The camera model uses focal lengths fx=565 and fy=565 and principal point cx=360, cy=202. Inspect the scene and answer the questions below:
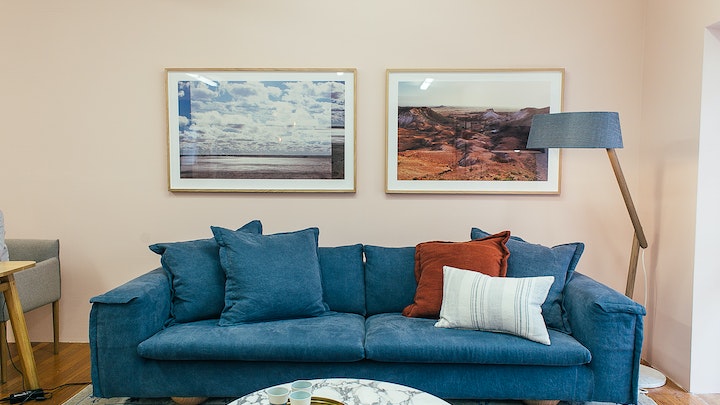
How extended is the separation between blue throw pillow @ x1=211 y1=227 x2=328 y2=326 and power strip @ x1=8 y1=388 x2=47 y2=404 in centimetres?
105

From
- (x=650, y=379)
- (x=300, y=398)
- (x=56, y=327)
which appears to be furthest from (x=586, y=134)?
(x=56, y=327)

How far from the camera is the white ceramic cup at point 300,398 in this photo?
5.90 feet

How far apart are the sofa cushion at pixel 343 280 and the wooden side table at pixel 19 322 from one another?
5.18 feet

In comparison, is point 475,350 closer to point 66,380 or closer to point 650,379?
point 650,379

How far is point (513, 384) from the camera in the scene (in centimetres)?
270

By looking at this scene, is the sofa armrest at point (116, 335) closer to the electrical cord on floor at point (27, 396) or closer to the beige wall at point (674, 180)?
the electrical cord on floor at point (27, 396)

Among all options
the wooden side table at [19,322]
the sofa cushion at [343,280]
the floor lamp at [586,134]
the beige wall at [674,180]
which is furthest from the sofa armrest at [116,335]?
the beige wall at [674,180]

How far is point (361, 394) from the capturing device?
209 centimetres

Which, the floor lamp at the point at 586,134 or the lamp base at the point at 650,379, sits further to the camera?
the lamp base at the point at 650,379

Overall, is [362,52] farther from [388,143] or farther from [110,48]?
[110,48]

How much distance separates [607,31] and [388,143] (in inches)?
63.3

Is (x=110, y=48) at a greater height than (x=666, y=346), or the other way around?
(x=110, y=48)

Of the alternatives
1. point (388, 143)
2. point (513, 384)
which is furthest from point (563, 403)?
point (388, 143)

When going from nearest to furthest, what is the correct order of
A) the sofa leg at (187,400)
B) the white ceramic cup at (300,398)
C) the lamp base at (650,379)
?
the white ceramic cup at (300,398) → the sofa leg at (187,400) → the lamp base at (650,379)
